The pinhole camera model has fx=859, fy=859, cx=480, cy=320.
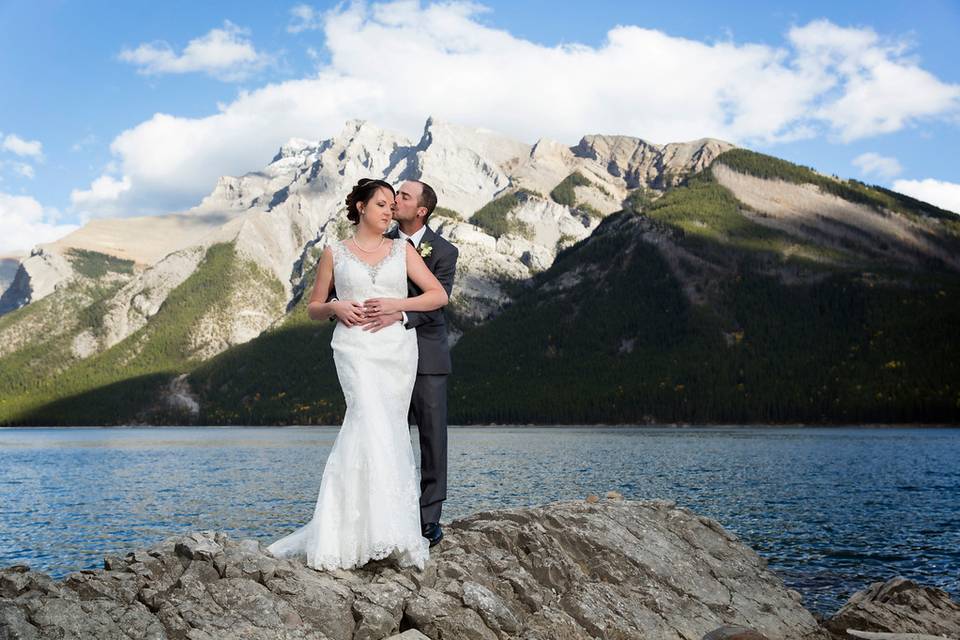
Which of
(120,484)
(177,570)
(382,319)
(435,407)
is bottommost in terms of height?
(120,484)

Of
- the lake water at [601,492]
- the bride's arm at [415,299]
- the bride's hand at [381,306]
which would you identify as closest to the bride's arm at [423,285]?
the bride's arm at [415,299]

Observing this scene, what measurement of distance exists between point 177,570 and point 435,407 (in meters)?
3.95

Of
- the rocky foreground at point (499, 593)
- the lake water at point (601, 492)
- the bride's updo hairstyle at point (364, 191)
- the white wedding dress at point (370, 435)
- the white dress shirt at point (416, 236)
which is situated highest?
the bride's updo hairstyle at point (364, 191)

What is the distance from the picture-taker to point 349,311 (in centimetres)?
1073

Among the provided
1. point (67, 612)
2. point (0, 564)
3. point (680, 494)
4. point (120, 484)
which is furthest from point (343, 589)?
point (120, 484)

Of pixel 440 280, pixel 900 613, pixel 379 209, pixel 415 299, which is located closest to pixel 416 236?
pixel 440 280

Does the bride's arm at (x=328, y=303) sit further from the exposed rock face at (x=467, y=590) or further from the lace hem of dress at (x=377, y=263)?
the exposed rock face at (x=467, y=590)

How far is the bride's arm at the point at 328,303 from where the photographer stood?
10750 mm

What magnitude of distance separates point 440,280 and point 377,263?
95 cm

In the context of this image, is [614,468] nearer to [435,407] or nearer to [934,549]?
[934,549]

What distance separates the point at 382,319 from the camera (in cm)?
1077

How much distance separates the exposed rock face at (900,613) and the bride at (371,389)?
31.2ft

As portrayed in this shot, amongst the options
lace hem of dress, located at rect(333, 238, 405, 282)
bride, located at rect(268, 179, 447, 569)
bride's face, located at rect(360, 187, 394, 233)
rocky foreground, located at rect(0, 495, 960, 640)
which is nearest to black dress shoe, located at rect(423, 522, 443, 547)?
rocky foreground, located at rect(0, 495, 960, 640)

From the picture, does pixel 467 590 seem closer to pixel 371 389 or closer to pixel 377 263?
pixel 371 389
